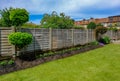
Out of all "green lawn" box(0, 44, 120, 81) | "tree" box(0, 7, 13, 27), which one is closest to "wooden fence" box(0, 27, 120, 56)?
"green lawn" box(0, 44, 120, 81)

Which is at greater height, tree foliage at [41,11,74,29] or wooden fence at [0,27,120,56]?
tree foliage at [41,11,74,29]

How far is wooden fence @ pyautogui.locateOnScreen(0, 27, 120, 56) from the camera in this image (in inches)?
425

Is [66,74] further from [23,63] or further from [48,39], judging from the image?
[48,39]

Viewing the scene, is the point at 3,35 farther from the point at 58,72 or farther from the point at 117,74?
the point at 117,74

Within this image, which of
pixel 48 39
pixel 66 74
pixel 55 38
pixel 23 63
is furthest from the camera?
pixel 55 38

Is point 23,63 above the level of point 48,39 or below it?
below

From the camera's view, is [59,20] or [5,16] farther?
[59,20]

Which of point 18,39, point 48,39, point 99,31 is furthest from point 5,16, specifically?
point 18,39

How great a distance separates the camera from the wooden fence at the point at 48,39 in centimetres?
1080

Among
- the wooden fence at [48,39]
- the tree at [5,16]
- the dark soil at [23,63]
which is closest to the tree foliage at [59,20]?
the tree at [5,16]

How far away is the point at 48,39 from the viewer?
47.3 feet

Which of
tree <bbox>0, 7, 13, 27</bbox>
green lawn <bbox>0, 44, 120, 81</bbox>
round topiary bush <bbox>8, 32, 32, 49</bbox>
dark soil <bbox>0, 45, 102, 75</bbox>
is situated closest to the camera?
green lawn <bbox>0, 44, 120, 81</bbox>

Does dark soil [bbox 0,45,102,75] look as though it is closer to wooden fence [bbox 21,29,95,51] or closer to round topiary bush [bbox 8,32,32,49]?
round topiary bush [bbox 8,32,32,49]

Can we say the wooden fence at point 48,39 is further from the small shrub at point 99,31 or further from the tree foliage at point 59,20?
the tree foliage at point 59,20
